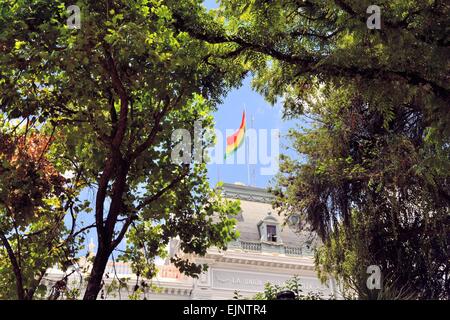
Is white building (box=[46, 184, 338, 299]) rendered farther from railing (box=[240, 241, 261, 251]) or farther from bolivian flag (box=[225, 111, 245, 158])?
bolivian flag (box=[225, 111, 245, 158])

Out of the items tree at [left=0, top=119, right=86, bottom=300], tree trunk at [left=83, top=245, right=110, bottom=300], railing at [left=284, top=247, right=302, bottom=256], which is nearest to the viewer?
tree trunk at [left=83, top=245, right=110, bottom=300]

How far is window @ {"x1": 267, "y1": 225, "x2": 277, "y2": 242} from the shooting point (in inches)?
1170

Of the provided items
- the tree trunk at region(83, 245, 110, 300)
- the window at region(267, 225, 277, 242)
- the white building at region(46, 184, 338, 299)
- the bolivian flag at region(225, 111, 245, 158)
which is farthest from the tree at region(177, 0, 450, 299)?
the window at region(267, 225, 277, 242)

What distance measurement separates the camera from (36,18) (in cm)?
675

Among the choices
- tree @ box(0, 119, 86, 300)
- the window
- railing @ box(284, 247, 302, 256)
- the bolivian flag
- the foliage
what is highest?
the bolivian flag

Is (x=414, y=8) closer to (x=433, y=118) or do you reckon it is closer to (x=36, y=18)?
(x=433, y=118)

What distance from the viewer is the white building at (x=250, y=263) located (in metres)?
26.1

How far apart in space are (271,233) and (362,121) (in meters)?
18.6

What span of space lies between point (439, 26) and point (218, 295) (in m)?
22.0

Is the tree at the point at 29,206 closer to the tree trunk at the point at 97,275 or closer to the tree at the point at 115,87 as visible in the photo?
the tree at the point at 115,87

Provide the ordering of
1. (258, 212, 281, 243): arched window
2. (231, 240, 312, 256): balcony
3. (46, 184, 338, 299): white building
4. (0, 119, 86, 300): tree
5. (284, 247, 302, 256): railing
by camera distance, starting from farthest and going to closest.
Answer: (258, 212, 281, 243): arched window
(284, 247, 302, 256): railing
(231, 240, 312, 256): balcony
(46, 184, 338, 299): white building
(0, 119, 86, 300): tree

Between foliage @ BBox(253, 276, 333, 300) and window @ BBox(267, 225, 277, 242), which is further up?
window @ BBox(267, 225, 277, 242)

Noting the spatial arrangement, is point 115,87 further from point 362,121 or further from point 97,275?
point 362,121
